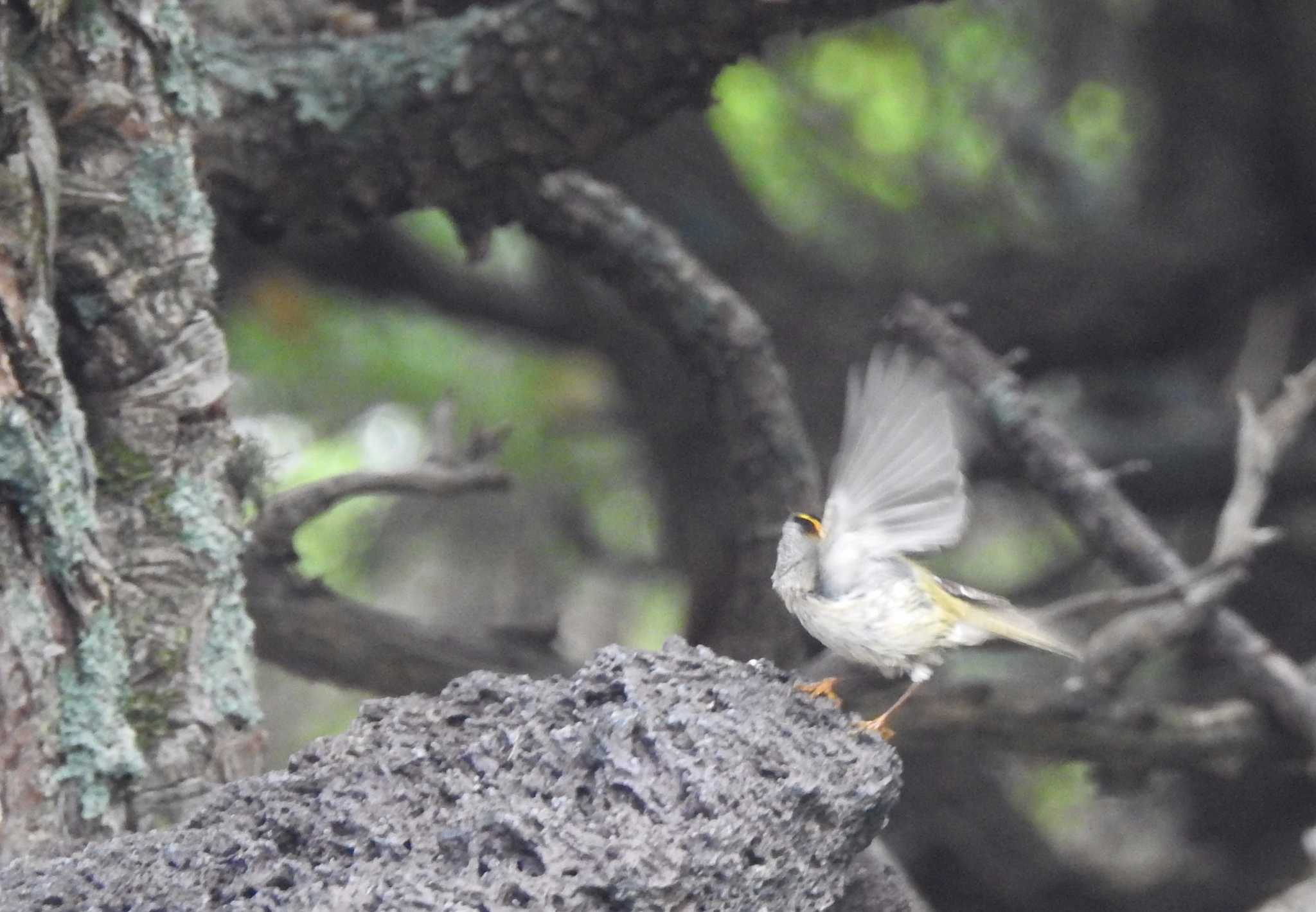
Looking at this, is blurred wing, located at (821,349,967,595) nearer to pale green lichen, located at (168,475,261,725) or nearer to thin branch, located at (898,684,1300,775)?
pale green lichen, located at (168,475,261,725)

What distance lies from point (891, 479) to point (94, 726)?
1.13 m

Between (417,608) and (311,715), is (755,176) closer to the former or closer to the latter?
(417,608)

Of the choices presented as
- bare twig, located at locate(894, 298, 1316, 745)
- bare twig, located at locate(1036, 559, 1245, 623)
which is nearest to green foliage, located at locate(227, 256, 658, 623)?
bare twig, located at locate(894, 298, 1316, 745)

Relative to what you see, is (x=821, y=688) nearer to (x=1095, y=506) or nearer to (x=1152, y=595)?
(x=1152, y=595)

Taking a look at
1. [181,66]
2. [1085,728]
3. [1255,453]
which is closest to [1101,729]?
[1085,728]

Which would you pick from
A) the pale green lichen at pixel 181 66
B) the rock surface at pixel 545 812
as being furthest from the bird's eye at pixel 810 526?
the pale green lichen at pixel 181 66

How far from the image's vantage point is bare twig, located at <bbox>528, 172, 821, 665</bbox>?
354 cm

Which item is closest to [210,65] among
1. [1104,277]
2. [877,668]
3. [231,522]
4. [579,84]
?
[579,84]

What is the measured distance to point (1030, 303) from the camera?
198 inches

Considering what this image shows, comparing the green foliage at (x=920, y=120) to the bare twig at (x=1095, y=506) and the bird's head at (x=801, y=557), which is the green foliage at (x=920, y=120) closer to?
the bare twig at (x=1095, y=506)

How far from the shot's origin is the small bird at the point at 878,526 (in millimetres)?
2002

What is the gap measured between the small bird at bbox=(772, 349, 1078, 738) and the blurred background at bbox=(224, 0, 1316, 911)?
7.38 ft

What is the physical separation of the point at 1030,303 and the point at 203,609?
11.2ft

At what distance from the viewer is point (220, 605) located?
2299 millimetres
